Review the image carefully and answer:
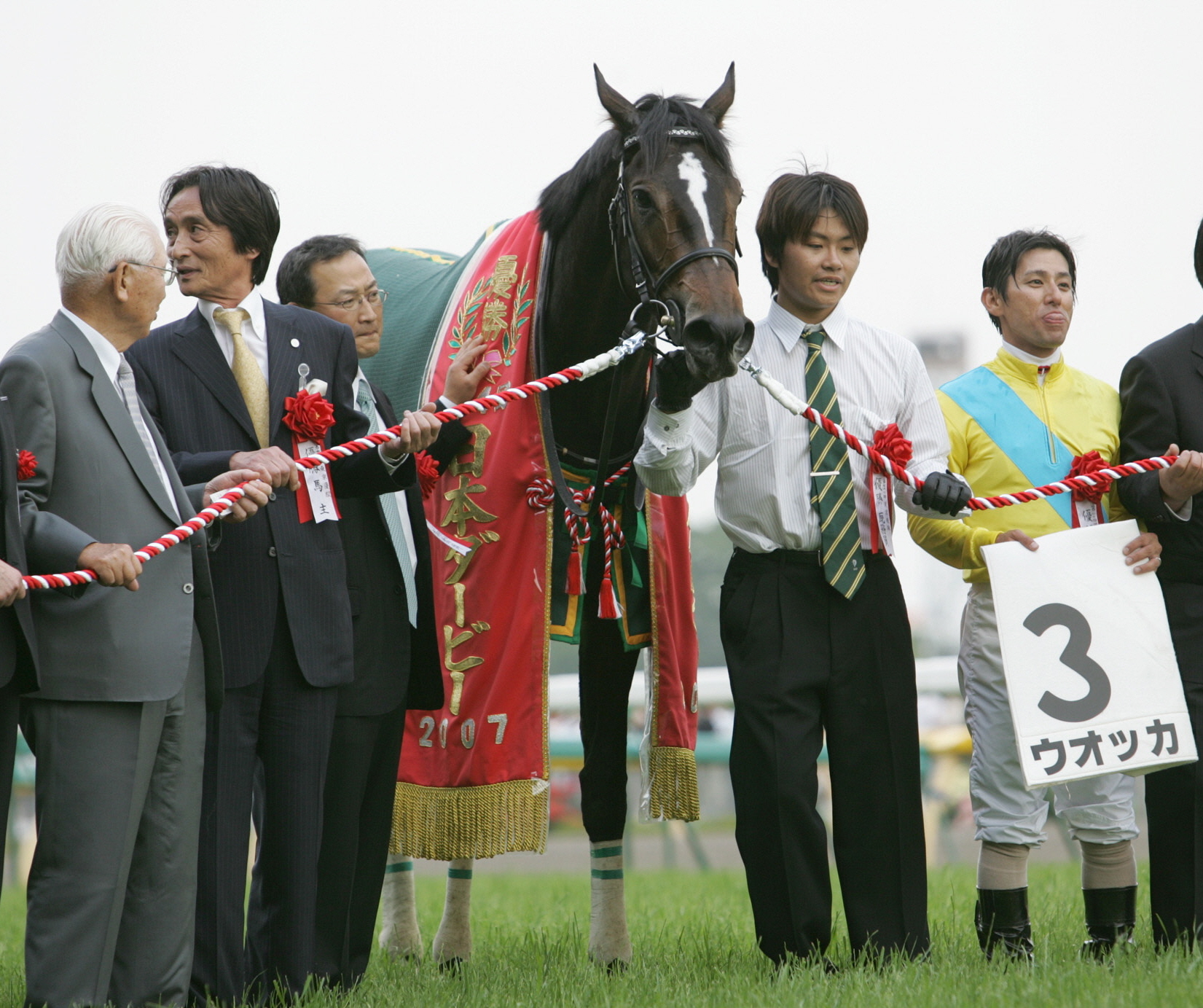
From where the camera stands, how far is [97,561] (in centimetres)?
305

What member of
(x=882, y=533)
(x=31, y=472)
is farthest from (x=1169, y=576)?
(x=31, y=472)

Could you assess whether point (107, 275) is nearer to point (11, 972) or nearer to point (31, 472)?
point (31, 472)

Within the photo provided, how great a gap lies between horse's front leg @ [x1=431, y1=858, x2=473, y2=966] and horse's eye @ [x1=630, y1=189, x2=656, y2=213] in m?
2.57

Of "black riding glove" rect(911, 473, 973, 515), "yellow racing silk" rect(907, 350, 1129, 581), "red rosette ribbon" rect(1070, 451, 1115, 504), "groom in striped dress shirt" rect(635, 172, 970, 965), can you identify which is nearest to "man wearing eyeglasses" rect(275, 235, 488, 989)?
"groom in striped dress shirt" rect(635, 172, 970, 965)

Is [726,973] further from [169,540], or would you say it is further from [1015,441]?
[169,540]

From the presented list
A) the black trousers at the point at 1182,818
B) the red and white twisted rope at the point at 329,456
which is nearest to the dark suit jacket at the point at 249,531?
the red and white twisted rope at the point at 329,456

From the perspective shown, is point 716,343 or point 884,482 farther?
point 884,482

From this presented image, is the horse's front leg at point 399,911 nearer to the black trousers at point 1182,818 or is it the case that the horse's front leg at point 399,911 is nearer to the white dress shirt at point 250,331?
the white dress shirt at point 250,331

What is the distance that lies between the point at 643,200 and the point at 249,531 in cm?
153

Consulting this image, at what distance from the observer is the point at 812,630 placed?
3.96 m

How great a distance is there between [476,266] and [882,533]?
202cm

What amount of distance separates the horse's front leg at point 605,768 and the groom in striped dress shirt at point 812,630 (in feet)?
2.57

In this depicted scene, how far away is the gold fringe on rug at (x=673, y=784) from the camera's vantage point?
15.3ft

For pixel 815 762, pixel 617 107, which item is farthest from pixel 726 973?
pixel 617 107
